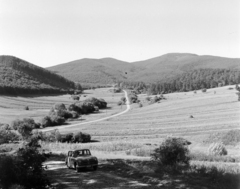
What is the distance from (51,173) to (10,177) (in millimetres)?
8209

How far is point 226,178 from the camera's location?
16375 millimetres

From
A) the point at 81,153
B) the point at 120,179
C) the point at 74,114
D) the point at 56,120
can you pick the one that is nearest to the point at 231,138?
the point at 81,153

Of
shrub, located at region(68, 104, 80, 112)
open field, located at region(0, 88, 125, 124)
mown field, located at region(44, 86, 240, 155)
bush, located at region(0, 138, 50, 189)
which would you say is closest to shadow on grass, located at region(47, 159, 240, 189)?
bush, located at region(0, 138, 50, 189)

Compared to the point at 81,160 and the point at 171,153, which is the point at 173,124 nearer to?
the point at 171,153

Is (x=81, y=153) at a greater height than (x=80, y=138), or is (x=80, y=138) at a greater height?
(x=81, y=153)

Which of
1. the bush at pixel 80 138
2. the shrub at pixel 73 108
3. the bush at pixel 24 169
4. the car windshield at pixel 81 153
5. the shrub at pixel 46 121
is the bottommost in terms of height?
the bush at pixel 80 138

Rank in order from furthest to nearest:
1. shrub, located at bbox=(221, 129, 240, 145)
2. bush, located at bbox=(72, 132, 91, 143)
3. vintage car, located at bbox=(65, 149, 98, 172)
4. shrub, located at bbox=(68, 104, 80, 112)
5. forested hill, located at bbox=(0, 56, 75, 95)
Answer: forested hill, located at bbox=(0, 56, 75, 95) < shrub, located at bbox=(68, 104, 80, 112) < bush, located at bbox=(72, 132, 91, 143) < shrub, located at bbox=(221, 129, 240, 145) < vintage car, located at bbox=(65, 149, 98, 172)

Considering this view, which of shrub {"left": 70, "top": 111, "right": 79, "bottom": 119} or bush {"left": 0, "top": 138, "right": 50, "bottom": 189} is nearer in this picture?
bush {"left": 0, "top": 138, "right": 50, "bottom": 189}

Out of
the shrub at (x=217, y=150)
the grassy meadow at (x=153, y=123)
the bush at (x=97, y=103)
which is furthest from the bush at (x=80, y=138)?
the bush at (x=97, y=103)

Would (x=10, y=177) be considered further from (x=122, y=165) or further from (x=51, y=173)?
(x=122, y=165)

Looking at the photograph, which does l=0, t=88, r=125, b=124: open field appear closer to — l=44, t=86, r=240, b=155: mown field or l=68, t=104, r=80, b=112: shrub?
l=68, t=104, r=80, b=112: shrub

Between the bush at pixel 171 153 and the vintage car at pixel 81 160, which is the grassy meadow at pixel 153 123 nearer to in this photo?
the bush at pixel 171 153

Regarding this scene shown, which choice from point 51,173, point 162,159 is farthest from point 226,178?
point 51,173

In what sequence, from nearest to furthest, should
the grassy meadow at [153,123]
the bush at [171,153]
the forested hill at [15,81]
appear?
the bush at [171,153] → the grassy meadow at [153,123] → the forested hill at [15,81]
